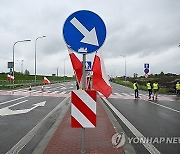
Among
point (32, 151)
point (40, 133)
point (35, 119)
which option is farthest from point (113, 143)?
point (35, 119)

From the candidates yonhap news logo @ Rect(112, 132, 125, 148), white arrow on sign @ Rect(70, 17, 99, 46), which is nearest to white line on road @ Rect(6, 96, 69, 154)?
yonhap news logo @ Rect(112, 132, 125, 148)

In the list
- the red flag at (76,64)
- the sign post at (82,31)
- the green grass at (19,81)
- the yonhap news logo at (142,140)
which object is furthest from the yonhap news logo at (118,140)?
the green grass at (19,81)

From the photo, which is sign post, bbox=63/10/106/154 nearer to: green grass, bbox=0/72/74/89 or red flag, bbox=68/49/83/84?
red flag, bbox=68/49/83/84

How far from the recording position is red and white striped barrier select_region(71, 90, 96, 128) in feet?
15.4

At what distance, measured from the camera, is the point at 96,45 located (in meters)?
4.61

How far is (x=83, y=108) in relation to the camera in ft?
15.5

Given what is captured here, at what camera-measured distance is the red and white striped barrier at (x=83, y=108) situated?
4.70m

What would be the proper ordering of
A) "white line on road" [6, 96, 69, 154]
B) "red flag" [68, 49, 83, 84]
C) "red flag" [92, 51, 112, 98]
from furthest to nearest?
"white line on road" [6, 96, 69, 154], "red flag" [92, 51, 112, 98], "red flag" [68, 49, 83, 84]

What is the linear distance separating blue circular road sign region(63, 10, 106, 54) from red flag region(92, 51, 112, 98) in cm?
93

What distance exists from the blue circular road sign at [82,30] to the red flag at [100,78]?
0.93 meters

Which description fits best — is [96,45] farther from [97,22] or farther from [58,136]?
[58,136]

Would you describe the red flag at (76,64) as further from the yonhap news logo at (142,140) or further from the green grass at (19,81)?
the green grass at (19,81)

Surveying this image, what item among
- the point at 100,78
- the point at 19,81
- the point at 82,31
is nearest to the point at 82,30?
the point at 82,31

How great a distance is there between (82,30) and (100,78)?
133cm
